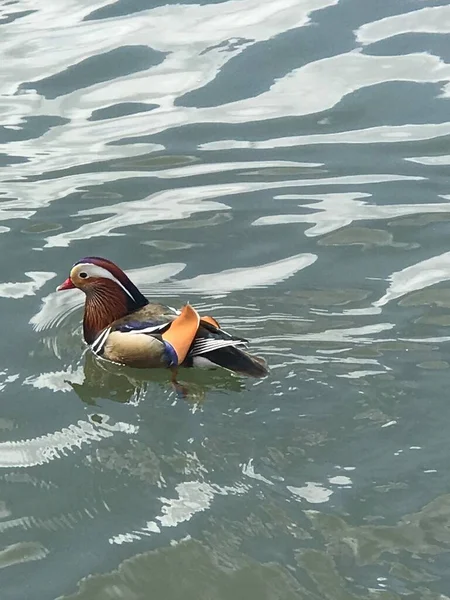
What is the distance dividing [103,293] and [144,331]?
0.45 meters

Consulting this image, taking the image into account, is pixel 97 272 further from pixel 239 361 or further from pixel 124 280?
pixel 239 361

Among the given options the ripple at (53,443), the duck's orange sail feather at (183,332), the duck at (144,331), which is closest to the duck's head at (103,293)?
the duck at (144,331)

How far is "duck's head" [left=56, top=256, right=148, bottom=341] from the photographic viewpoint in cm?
648

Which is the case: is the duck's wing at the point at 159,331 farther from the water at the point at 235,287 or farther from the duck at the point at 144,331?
the water at the point at 235,287

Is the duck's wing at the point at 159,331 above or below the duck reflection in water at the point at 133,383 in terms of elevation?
above

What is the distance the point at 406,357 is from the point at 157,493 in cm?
163

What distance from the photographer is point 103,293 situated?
6508 millimetres

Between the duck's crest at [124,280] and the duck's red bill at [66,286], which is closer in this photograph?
the duck's crest at [124,280]

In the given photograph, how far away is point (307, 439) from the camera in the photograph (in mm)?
5043

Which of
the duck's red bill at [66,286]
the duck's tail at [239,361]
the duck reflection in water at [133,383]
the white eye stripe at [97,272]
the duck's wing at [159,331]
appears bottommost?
the duck reflection in water at [133,383]

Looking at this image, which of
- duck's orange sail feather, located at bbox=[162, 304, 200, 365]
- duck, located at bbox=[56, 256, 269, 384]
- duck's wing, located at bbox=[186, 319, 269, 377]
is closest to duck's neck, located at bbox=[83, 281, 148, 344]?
duck, located at bbox=[56, 256, 269, 384]

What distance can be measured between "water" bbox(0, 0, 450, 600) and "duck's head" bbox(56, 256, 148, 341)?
0.19m

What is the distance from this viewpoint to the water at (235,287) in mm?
4465

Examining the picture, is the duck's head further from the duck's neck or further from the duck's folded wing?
the duck's folded wing
